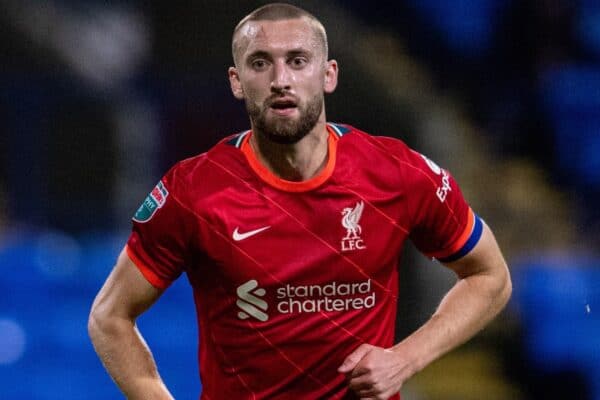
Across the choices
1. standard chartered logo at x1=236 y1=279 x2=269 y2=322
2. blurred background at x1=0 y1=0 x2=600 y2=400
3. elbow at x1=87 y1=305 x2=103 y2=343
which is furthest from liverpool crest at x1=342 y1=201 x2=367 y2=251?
blurred background at x1=0 y1=0 x2=600 y2=400

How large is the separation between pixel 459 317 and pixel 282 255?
19.1 inches

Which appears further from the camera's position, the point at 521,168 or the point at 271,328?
the point at 521,168

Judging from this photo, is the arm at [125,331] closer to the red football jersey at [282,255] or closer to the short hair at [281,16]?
the red football jersey at [282,255]

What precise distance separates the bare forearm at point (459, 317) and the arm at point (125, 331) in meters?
0.59

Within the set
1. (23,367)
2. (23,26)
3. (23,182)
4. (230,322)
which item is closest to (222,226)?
(230,322)

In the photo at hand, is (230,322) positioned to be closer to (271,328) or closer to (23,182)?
(271,328)

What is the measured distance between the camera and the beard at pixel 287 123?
248 centimetres

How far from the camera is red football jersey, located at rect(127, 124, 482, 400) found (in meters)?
2.51

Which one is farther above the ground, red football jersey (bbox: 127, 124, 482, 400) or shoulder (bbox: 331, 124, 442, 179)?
shoulder (bbox: 331, 124, 442, 179)

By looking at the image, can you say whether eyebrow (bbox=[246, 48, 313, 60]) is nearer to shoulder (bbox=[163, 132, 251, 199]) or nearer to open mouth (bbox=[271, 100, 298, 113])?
open mouth (bbox=[271, 100, 298, 113])

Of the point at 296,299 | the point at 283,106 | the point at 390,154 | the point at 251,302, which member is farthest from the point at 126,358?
the point at 390,154

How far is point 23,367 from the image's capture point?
453 centimetres

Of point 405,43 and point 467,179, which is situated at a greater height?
point 405,43

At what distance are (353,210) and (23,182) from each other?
279cm
